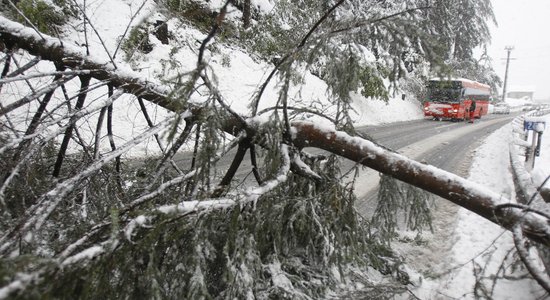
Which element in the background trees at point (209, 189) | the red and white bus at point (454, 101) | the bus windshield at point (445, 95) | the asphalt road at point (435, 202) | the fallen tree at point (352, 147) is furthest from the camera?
the red and white bus at point (454, 101)

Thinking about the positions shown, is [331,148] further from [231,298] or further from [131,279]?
[131,279]

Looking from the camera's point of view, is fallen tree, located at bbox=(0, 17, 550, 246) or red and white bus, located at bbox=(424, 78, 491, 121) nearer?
fallen tree, located at bbox=(0, 17, 550, 246)

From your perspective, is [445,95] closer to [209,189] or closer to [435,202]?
[435,202]

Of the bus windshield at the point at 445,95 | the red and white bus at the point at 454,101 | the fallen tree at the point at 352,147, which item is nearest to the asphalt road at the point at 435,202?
A: the fallen tree at the point at 352,147

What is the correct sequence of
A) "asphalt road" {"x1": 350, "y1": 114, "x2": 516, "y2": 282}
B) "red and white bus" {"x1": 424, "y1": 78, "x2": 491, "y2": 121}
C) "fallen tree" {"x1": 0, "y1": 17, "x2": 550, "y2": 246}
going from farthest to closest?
"red and white bus" {"x1": 424, "y1": 78, "x2": 491, "y2": 121} < "asphalt road" {"x1": 350, "y1": 114, "x2": 516, "y2": 282} < "fallen tree" {"x1": 0, "y1": 17, "x2": 550, "y2": 246}

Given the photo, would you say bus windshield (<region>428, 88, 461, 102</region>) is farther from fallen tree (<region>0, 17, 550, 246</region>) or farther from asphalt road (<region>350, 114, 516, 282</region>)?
fallen tree (<region>0, 17, 550, 246</region>)

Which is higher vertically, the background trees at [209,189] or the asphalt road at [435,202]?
the background trees at [209,189]

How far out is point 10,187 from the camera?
2.33 metres

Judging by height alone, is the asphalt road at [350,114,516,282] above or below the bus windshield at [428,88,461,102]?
below

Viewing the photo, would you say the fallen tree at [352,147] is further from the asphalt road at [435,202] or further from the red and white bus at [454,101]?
the red and white bus at [454,101]

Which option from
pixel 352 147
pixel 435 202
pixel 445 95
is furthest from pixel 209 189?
pixel 445 95

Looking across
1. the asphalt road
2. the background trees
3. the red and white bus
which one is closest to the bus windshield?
the red and white bus

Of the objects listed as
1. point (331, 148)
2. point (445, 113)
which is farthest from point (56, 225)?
point (445, 113)

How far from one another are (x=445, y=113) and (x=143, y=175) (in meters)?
23.5
